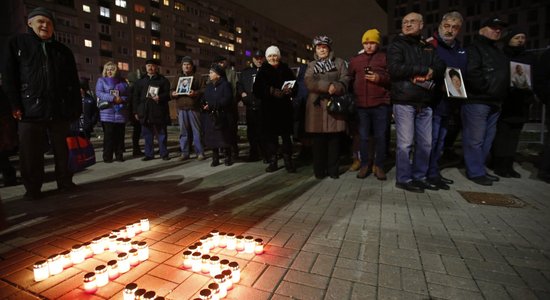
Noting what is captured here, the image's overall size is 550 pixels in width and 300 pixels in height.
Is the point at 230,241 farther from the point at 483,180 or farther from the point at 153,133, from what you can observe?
the point at 153,133

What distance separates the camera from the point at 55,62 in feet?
14.5

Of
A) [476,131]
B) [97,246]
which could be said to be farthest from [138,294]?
[476,131]

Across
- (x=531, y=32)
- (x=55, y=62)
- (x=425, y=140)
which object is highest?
(x=531, y=32)

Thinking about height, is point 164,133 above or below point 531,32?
below

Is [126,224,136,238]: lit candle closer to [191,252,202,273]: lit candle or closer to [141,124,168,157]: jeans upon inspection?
[191,252,202,273]: lit candle

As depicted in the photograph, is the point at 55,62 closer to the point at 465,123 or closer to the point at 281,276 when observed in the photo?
the point at 281,276

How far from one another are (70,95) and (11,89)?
0.70m

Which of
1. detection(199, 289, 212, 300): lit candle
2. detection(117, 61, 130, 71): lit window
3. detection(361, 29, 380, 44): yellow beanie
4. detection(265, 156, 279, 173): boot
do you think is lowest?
detection(199, 289, 212, 300): lit candle

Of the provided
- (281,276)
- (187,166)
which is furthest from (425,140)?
(187,166)

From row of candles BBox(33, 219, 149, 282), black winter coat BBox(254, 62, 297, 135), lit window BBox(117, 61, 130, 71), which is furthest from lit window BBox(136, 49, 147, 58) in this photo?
row of candles BBox(33, 219, 149, 282)

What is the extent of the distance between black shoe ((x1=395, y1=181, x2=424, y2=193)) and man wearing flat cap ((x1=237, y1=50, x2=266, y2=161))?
10.9 ft

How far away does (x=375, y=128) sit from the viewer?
536cm

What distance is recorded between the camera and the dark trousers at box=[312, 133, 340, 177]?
18.0 ft

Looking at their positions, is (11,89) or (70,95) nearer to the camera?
(11,89)
